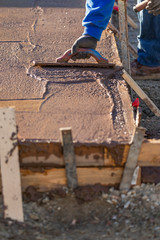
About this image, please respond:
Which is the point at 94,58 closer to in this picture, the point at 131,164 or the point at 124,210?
the point at 131,164

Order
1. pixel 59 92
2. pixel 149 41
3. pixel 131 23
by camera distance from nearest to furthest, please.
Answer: pixel 59 92 → pixel 149 41 → pixel 131 23

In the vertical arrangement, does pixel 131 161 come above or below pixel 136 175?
above

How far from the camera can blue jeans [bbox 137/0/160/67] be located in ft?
14.9

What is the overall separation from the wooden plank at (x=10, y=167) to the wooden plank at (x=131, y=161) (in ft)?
2.40

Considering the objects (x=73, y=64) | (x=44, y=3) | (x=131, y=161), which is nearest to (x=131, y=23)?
(x=44, y=3)

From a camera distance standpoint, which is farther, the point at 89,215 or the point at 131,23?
the point at 131,23

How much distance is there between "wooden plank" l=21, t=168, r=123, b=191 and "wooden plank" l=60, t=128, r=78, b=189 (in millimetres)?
40

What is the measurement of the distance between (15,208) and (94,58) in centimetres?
188

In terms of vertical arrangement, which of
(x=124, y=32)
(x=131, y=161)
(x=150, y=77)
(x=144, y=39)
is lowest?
(x=131, y=161)

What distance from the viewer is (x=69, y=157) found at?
2523 mm

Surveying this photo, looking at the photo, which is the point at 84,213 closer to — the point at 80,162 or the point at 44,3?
the point at 80,162

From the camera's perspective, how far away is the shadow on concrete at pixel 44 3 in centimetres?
560

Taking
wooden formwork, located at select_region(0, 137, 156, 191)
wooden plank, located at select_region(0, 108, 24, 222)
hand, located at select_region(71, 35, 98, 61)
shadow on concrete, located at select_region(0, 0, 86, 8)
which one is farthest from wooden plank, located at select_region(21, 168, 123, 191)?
shadow on concrete, located at select_region(0, 0, 86, 8)

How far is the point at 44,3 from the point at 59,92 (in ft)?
9.62
